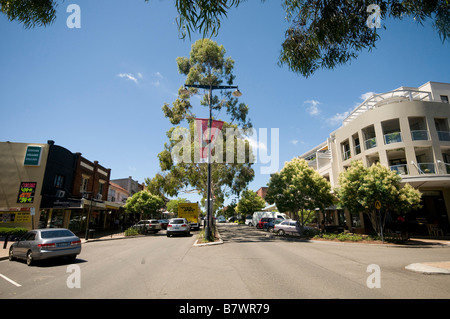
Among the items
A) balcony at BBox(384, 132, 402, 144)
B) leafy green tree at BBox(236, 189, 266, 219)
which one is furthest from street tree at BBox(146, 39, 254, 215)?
leafy green tree at BBox(236, 189, 266, 219)

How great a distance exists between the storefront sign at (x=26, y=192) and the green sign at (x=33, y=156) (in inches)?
70.1

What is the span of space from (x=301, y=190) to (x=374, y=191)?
6.37 metres

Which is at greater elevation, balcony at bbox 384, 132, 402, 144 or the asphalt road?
balcony at bbox 384, 132, 402, 144

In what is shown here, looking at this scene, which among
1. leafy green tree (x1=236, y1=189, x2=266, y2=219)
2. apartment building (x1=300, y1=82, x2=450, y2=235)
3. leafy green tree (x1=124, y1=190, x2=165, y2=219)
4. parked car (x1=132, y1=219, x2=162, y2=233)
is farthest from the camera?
leafy green tree (x1=236, y1=189, x2=266, y2=219)

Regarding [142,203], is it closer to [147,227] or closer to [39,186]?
[147,227]

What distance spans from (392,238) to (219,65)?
74.6 feet

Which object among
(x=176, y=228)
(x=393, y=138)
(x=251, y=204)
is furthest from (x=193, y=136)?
(x=251, y=204)

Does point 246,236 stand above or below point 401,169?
below

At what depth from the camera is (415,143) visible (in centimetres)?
2056

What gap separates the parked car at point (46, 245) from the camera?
903 centimetres

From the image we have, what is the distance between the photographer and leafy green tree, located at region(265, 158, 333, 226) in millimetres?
22000

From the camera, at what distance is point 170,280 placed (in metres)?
6.43

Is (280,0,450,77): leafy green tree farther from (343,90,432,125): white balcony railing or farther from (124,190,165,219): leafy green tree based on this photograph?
(124,190,165,219): leafy green tree
